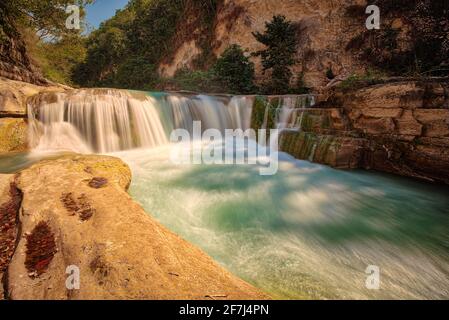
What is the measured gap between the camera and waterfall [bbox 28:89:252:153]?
6832mm

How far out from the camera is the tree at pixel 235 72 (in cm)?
1497

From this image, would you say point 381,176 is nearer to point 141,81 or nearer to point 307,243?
point 307,243

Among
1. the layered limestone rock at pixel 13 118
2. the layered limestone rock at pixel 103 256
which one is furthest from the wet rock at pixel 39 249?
the layered limestone rock at pixel 13 118

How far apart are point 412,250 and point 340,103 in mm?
4930

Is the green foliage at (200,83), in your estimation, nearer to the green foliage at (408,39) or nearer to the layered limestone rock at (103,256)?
the green foliage at (408,39)

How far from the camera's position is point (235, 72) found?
15.0m

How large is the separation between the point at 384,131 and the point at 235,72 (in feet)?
36.8

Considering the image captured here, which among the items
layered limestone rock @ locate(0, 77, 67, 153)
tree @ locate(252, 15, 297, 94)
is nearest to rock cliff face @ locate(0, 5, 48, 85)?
layered limestone rock @ locate(0, 77, 67, 153)

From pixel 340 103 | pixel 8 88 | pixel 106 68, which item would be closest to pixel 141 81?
pixel 106 68

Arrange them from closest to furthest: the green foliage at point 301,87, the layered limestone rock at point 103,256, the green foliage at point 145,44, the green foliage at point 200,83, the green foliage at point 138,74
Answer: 1. the layered limestone rock at point 103,256
2. the green foliage at point 301,87
3. the green foliage at point 200,83
4. the green foliage at point 145,44
5. the green foliage at point 138,74

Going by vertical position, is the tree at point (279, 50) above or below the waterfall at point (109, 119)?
above

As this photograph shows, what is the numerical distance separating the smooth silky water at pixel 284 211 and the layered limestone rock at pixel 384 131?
0.41 meters

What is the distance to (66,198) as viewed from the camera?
2.38m

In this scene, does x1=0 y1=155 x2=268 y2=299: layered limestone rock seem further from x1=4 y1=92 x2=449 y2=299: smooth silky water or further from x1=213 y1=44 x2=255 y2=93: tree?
x1=213 y1=44 x2=255 y2=93: tree
